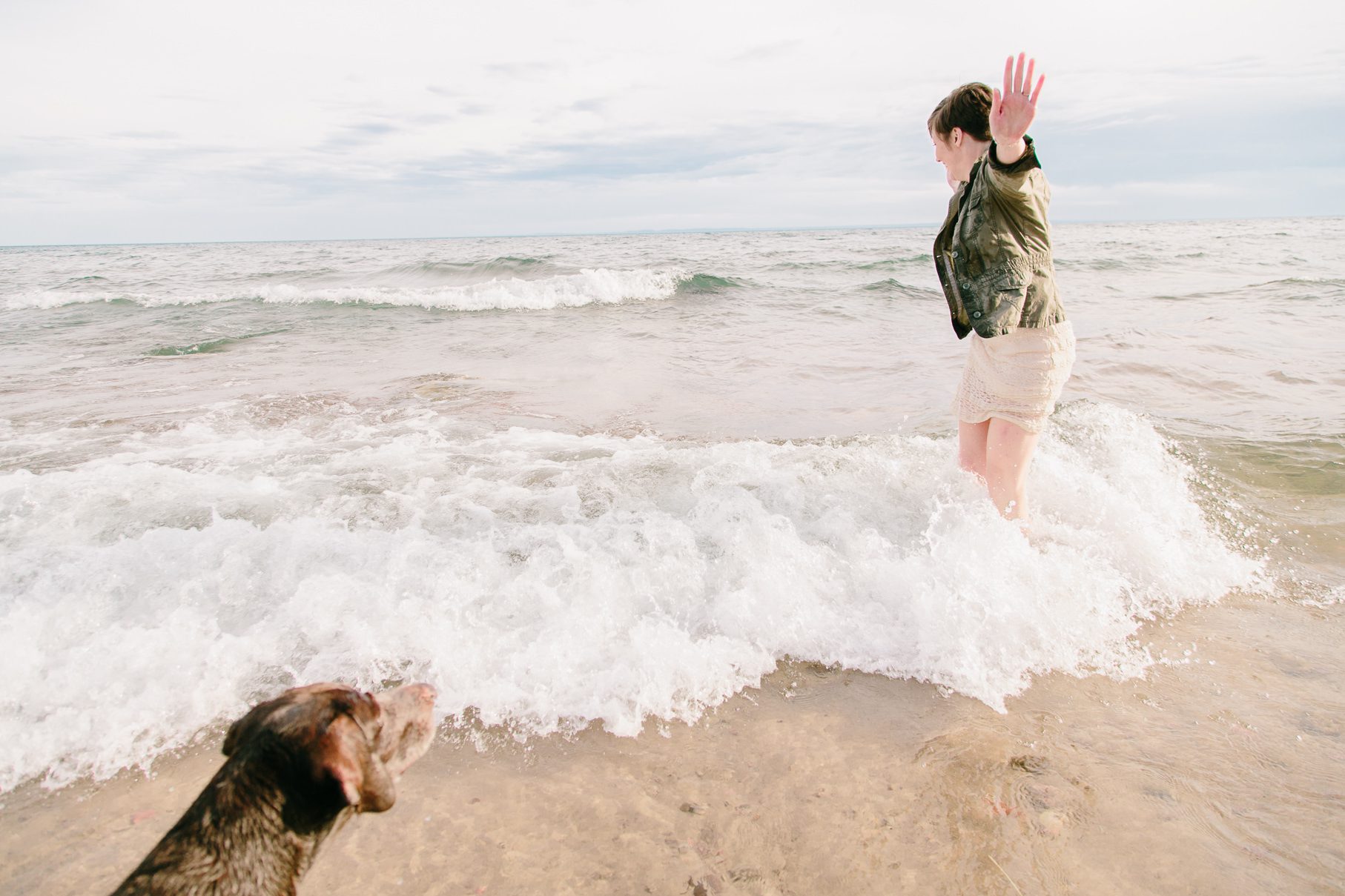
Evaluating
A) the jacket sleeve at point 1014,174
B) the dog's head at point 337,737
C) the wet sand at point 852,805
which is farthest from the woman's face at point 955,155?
the dog's head at point 337,737

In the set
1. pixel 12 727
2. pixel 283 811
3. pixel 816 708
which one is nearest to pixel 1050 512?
pixel 816 708

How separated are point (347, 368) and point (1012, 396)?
8943 millimetres

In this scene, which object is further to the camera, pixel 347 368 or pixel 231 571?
pixel 347 368

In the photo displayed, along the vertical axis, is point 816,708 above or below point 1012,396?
below

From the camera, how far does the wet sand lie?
83.4 inches

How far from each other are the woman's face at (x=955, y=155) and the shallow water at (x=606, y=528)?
173cm

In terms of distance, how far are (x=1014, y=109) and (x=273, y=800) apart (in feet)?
11.2

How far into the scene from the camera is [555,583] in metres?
3.57

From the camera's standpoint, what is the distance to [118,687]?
2809 mm

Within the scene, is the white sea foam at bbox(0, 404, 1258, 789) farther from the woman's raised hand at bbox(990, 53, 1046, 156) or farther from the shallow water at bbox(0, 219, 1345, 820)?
A: the woman's raised hand at bbox(990, 53, 1046, 156)

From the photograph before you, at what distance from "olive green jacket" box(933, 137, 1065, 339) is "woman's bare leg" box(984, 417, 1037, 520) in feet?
1.81

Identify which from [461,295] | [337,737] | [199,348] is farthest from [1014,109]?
[461,295]

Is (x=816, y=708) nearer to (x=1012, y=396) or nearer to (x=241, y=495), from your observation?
(x=1012, y=396)

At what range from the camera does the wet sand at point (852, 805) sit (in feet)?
6.95
